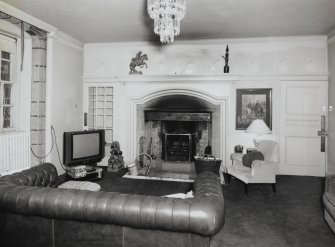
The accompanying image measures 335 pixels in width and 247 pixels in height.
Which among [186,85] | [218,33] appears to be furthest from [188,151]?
[218,33]

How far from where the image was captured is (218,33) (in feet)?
17.2

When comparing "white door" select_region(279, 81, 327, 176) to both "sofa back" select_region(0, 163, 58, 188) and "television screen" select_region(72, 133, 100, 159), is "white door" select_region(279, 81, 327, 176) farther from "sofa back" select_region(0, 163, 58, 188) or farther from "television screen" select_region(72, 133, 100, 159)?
"sofa back" select_region(0, 163, 58, 188)

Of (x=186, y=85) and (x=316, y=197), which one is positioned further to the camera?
(x=186, y=85)

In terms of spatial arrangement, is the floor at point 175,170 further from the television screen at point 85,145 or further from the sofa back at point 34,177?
the sofa back at point 34,177

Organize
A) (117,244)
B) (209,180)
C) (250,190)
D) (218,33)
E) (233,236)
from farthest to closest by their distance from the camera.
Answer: (218,33)
(250,190)
(233,236)
(209,180)
(117,244)

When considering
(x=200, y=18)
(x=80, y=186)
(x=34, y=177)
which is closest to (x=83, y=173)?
(x=80, y=186)

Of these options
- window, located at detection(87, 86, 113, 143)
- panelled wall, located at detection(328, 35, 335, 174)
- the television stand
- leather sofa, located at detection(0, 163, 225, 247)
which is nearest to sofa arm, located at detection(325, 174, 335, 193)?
leather sofa, located at detection(0, 163, 225, 247)

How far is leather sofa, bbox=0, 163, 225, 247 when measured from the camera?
1914 millimetres

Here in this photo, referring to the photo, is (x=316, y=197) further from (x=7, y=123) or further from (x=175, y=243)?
(x=7, y=123)

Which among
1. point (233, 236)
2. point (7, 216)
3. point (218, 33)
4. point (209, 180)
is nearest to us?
point (7, 216)

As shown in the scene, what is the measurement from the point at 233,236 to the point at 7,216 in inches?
91.6

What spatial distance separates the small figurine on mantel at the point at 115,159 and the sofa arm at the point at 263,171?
301 cm

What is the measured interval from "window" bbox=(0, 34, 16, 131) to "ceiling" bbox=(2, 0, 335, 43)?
2.64 feet

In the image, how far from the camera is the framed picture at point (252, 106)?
558 centimetres
